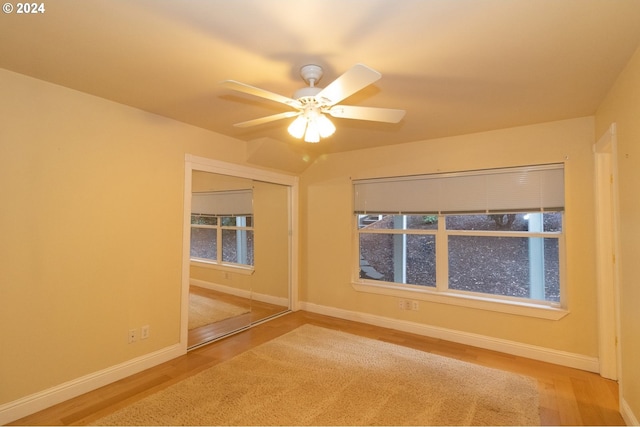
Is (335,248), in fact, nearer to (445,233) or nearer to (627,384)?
(445,233)

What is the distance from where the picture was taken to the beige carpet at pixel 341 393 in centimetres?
205

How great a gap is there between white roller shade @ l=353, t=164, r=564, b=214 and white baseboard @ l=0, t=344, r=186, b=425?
9.18 ft

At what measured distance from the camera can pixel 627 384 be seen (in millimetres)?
2027

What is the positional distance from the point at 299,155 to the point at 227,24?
2.66 meters

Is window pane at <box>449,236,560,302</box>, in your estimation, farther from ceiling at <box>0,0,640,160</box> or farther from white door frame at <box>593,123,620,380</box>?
ceiling at <box>0,0,640,160</box>

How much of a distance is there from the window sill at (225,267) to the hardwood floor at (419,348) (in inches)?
30.0

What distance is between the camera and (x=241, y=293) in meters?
3.95

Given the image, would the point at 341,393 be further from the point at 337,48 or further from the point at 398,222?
the point at 337,48

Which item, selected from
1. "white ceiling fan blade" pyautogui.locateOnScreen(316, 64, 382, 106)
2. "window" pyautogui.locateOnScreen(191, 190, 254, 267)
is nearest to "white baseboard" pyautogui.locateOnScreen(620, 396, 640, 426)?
"white ceiling fan blade" pyautogui.locateOnScreen(316, 64, 382, 106)

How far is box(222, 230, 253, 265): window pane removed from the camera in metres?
3.79

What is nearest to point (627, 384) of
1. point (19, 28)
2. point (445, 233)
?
point (445, 233)

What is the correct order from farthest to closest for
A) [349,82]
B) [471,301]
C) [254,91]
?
[471,301] < [254,91] < [349,82]

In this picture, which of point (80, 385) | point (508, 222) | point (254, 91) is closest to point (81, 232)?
point (80, 385)

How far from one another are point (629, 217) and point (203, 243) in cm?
369
